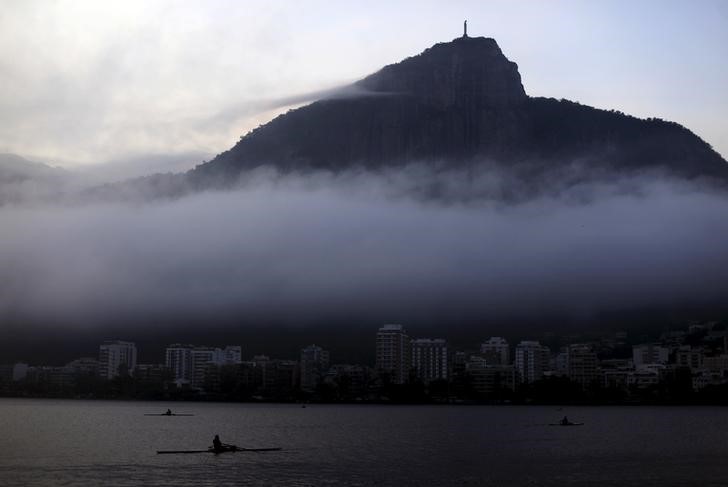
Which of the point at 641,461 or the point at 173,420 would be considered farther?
the point at 173,420

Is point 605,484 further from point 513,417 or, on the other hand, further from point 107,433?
point 513,417

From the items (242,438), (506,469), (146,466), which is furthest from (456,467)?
(242,438)

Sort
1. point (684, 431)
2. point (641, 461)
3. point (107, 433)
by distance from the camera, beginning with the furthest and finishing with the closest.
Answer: point (684, 431)
point (107, 433)
point (641, 461)

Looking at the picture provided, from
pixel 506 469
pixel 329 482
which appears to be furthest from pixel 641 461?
pixel 329 482

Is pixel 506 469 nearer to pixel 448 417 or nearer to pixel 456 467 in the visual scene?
pixel 456 467

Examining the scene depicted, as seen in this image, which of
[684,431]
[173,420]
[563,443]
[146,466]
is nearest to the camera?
[146,466]

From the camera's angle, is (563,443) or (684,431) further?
(684,431)
